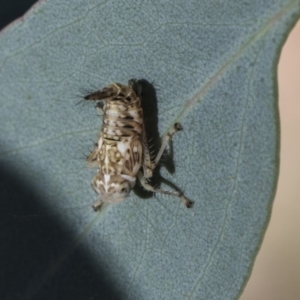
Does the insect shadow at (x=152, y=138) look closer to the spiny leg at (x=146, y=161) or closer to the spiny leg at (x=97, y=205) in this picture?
the spiny leg at (x=146, y=161)

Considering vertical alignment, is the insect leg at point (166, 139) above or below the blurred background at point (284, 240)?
above

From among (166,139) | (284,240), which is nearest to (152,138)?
(166,139)

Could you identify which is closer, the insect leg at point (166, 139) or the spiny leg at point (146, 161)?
the insect leg at point (166, 139)

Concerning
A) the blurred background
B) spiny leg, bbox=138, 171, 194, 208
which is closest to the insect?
spiny leg, bbox=138, 171, 194, 208

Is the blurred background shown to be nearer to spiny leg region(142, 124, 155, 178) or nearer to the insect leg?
spiny leg region(142, 124, 155, 178)

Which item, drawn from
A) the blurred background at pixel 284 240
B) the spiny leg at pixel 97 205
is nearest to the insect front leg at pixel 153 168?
the spiny leg at pixel 97 205

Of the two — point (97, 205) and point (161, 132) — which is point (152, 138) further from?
point (97, 205)

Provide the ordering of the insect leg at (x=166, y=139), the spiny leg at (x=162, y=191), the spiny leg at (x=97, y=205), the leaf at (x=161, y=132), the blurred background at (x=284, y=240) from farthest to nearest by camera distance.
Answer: the blurred background at (x=284, y=240) < the spiny leg at (x=97, y=205) < the spiny leg at (x=162, y=191) < the insect leg at (x=166, y=139) < the leaf at (x=161, y=132)
